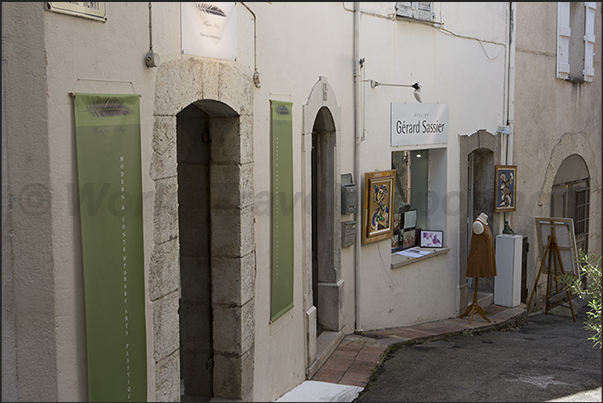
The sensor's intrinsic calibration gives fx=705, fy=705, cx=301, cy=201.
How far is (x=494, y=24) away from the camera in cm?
1049

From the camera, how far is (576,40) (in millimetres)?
12633

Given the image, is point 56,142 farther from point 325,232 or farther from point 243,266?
point 325,232

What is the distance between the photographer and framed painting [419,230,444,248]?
9.80 meters

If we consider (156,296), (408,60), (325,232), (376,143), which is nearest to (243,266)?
(156,296)

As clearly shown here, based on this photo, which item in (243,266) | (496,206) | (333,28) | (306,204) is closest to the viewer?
(243,266)

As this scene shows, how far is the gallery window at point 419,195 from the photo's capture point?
9.51 metres

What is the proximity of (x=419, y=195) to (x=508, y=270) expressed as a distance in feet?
6.72

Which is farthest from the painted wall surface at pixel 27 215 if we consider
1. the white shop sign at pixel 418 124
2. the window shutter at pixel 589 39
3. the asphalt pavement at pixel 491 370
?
the window shutter at pixel 589 39

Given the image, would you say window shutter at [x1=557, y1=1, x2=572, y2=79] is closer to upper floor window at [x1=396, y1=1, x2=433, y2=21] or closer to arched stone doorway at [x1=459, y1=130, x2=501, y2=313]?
arched stone doorway at [x1=459, y1=130, x2=501, y2=313]

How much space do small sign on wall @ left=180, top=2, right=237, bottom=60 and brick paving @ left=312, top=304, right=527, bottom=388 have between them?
3.45m

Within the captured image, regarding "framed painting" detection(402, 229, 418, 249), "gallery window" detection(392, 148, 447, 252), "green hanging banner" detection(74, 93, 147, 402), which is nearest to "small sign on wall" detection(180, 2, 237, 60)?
"green hanging banner" detection(74, 93, 147, 402)

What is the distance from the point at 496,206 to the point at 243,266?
21.1 ft

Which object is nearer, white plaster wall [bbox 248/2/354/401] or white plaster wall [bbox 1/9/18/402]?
white plaster wall [bbox 1/9/18/402]

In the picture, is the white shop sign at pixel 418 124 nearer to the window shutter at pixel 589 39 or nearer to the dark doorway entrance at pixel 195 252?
the dark doorway entrance at pixel 195 252
